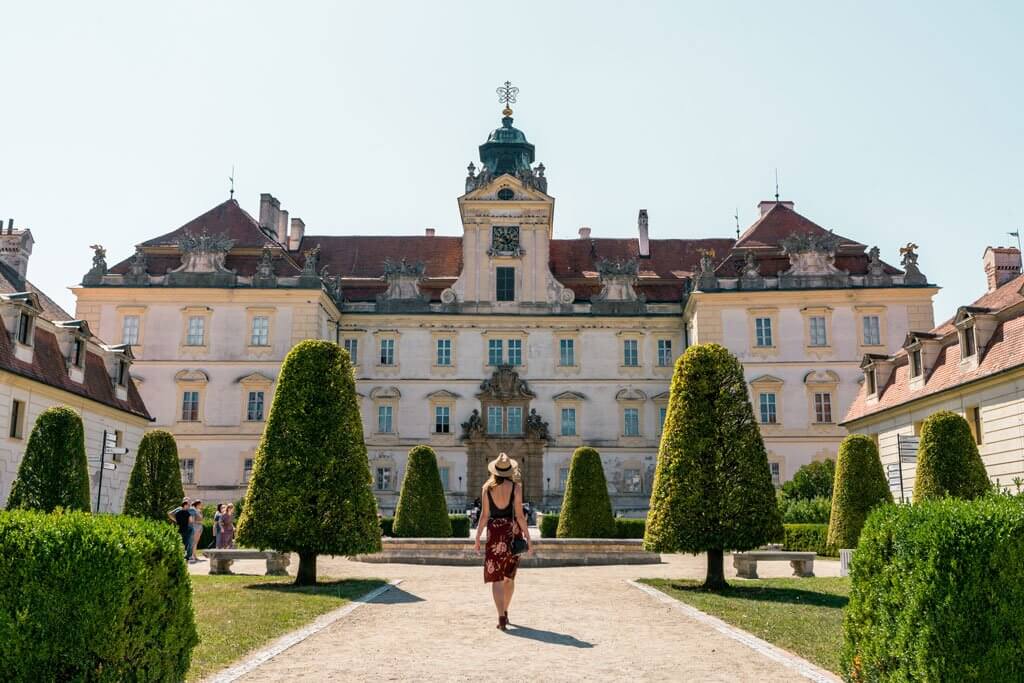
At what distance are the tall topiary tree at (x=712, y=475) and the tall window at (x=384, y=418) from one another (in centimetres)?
2744

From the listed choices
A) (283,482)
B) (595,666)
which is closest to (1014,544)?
(595,666)

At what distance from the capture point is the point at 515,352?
138 feet

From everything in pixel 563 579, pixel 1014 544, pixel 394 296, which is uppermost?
pixel 394 296

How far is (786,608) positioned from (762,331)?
2889 centimetres

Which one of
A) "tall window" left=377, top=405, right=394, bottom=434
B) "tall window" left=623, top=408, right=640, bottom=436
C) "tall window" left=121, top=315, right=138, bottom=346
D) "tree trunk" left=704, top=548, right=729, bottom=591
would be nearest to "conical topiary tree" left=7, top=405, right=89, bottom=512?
"tree trunk" left=704, top=548, right=729, bottom=591

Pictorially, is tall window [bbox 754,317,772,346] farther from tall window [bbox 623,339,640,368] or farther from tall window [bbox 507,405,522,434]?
tall window [bbox 507,405,522,434]

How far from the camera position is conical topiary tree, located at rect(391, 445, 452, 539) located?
25141 millimetres

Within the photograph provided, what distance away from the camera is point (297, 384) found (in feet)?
51.2

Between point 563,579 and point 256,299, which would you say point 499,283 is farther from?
point 563,579

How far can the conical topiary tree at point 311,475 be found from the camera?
49.2ft

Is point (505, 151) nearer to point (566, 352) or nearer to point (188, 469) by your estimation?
point (566, 352)

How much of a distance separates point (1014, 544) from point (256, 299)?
37426 mm

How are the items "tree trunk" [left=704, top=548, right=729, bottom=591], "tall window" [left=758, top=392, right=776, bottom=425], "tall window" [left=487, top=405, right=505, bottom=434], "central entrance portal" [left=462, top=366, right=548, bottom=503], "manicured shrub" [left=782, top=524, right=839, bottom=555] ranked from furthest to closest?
"tall window" [left=487, top=405, right=505, bottom=434], "central entrance portal" [left=462, top=366, right=548, bottom=503], "tall window" [left=758, top=392, right=776, bottom=425], "manicured shrub" [left=782, top=524, right=839, bottom=555], "tree trunk" [left=704, top=548, right=729, bottom=591]

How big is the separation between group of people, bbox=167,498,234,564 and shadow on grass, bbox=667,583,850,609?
10798mm
